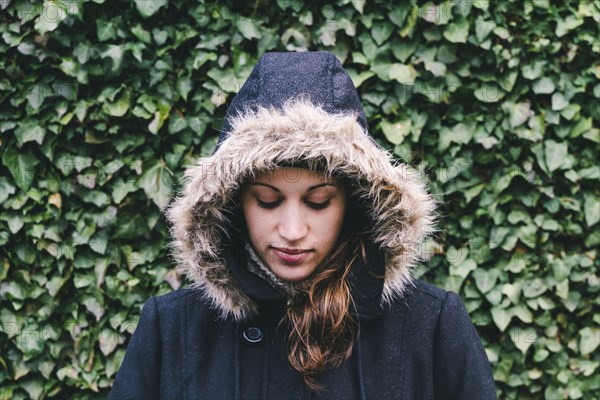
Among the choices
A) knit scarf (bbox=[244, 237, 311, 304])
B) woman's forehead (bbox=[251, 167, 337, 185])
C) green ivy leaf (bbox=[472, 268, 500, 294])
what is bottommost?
green ivy leaf (bbox=[472, 268, 500, 294])

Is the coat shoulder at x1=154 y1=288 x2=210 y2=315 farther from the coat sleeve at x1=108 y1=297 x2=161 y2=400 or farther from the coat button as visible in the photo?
the coat button

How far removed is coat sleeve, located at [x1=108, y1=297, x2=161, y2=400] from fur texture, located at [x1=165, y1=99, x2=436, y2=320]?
188mm

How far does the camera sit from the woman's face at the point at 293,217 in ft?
4.67

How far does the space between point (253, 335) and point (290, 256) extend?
0.27 meters

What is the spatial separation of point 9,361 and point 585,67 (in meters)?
2.71

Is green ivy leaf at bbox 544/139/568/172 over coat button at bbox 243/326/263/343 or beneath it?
over

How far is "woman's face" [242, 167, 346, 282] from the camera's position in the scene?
4.67 ft

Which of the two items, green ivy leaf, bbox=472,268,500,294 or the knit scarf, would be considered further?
green ivy leaf, bbox=472,268,500,294

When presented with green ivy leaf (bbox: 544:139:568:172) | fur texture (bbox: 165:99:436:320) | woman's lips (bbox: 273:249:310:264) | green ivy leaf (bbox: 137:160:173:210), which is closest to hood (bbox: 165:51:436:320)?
fur texture (bbox: 165:99:436:320)

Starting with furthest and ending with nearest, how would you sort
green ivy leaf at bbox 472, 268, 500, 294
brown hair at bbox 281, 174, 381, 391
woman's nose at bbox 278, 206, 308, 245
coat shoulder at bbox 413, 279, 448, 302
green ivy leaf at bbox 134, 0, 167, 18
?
green ivy leaf at bbox 472, 268, 500, 294 < green ivy leaf at bbox 134, 0, 167, 18 < coat shoulder at bbox 413, 279, 448, 302 < brown hair at bbox 281, 174, 381, 391 < woman's nose at bbox 278, 206, 308, 245

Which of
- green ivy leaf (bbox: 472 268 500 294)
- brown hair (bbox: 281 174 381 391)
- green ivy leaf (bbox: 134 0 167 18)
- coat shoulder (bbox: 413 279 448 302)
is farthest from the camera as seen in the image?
green ivy leaf (bbox: 472 268 500 294)

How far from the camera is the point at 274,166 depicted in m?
1.42

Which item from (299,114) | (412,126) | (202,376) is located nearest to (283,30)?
(412,126)

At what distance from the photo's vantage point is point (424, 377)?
157 centimetres
